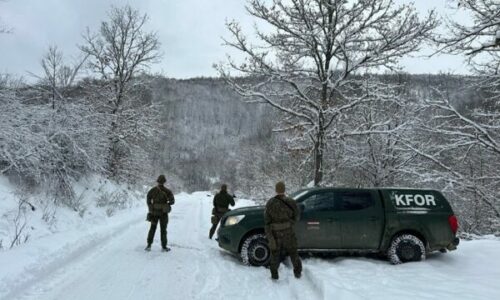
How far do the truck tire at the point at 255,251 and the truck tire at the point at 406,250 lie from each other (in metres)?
2.67

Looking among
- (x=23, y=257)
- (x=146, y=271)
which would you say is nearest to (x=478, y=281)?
(x=146, y=271)

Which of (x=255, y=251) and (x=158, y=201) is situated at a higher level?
(x=158, y=201)

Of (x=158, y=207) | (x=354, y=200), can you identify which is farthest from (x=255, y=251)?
(x=158, y=207)

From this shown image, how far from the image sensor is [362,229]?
32.4 ft

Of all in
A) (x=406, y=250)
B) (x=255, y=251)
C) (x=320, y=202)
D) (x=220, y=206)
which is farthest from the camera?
(x=220, y=206)

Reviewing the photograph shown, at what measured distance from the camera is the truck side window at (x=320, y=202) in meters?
10.0

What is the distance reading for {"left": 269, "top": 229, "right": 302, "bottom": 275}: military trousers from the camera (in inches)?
332

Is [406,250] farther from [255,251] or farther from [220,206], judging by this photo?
[220,206]

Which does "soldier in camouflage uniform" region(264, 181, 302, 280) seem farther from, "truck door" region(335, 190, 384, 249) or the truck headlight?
"truck door" region(335, 190, 384, 249)

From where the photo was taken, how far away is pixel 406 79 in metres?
23.8

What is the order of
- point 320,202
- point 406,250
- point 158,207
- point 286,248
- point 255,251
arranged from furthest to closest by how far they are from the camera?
point 158,207 → point 320,202 → point 255,251 → point 406,250 → point 286,248

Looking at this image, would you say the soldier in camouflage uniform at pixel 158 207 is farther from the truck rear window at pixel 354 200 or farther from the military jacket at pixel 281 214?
the truck rear window at pixel 354 200

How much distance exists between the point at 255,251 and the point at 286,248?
56.1 inches

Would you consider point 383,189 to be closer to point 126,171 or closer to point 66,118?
point 66,118
